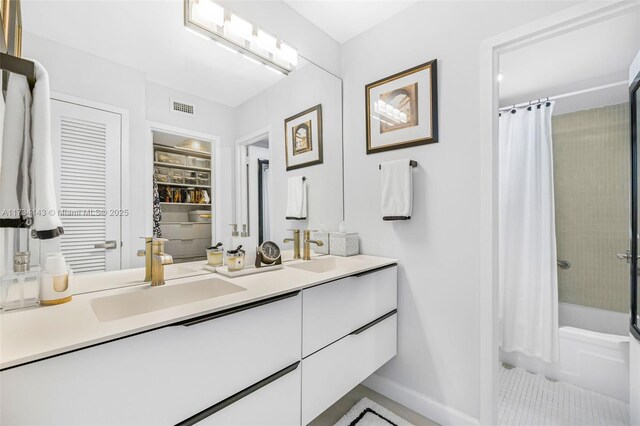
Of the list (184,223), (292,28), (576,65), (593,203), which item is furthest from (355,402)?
(576,65)

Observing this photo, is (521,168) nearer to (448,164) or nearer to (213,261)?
(448,164)

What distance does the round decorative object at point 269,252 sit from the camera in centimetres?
153

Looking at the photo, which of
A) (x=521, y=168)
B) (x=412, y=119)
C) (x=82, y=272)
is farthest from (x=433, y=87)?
(x=82, y=272)

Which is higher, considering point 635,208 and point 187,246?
point 635,208

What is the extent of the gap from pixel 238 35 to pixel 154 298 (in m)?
1.39

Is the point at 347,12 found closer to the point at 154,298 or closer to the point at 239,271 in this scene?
the point at 239,271

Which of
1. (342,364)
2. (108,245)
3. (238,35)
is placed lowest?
(342,364)

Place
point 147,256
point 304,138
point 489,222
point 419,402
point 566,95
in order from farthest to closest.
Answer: point 566,95 < point 304,138 < point 419,402 < point 489,222 < point 147,256

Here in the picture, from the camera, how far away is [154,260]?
1.14m

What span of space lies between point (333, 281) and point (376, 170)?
91 centimetres


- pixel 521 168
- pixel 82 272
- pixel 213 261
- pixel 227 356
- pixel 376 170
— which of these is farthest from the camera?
pixel 521 168

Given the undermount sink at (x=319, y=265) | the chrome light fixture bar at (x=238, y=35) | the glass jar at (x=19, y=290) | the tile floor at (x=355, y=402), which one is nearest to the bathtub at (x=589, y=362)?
the tile floor at (x=355, y=402)

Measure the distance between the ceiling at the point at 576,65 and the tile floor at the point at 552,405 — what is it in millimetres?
2140

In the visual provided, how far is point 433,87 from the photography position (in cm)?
162
